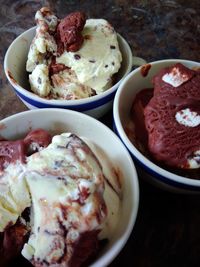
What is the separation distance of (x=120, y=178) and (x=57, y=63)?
0.29 m

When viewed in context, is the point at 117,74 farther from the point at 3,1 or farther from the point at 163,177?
the point at 3,1

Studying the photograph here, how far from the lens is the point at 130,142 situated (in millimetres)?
599

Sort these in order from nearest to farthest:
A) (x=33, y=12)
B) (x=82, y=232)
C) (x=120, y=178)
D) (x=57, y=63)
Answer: (x=82, y=232), (x=120, y=178), (x=57, y=63), (x=33, y=12)

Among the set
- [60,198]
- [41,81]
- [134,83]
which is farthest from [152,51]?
[60,198]

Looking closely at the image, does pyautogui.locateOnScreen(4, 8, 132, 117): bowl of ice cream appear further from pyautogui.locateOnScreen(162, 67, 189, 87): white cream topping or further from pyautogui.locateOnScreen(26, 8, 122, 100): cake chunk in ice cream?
pyautogui.locateOnScreen(162, 67, 189, 87): white cream topping

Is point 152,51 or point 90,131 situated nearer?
point 90,131

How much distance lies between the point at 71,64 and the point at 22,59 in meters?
0.13

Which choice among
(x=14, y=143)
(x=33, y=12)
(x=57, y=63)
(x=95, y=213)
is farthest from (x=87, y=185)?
(x=33, y=12)

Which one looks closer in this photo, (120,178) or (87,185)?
(87,185)

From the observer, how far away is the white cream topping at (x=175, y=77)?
24.6 inches

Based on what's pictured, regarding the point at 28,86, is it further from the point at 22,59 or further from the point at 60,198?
the point at 60,198

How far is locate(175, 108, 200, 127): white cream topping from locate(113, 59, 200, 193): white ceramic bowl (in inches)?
3.4

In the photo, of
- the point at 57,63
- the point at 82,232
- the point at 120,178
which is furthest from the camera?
the point at 57,63

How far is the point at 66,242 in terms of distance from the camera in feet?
1.50
